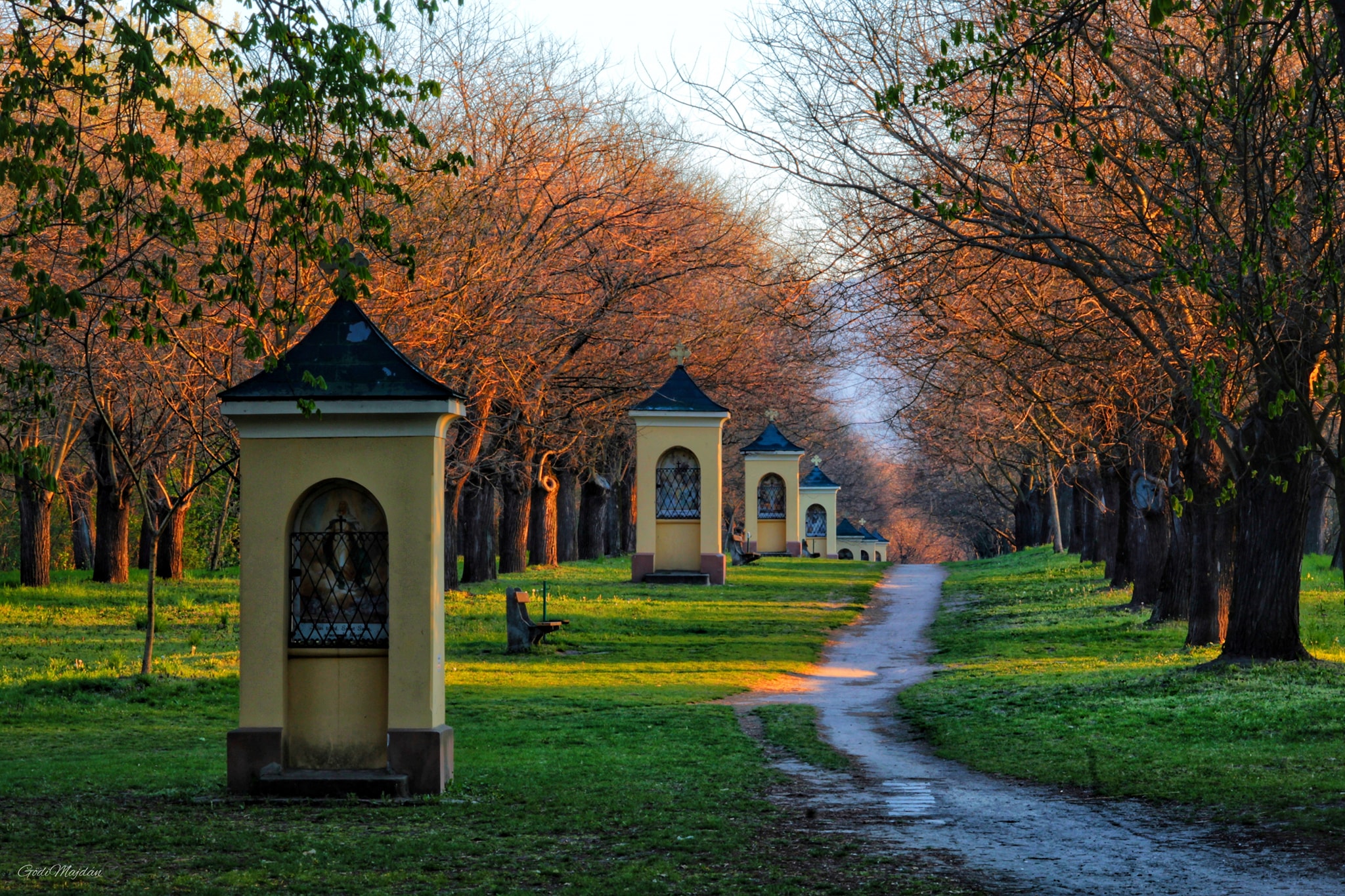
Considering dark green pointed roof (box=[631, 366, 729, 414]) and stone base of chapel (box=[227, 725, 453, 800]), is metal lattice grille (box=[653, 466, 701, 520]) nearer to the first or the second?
dark green pointed roof (box=[631, 366, 729, 414])

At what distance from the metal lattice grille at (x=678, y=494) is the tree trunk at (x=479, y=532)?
143 inches

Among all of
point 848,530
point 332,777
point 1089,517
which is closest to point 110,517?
point 332,777

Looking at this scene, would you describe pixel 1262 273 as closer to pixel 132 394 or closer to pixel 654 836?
pixel 654 836

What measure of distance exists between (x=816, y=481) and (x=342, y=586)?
45.6 m

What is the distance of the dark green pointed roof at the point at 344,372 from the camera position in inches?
373

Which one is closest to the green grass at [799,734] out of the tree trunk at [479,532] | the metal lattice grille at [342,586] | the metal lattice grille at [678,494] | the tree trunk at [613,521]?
the metal lattice grille at [342,586]

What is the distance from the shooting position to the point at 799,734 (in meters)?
12.7

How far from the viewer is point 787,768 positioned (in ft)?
Result: 35.8

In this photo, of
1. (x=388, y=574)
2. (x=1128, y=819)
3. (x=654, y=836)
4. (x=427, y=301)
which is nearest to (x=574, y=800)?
(x=654, y=836)

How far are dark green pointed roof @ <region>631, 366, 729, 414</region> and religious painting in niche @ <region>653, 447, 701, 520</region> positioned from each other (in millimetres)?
1255

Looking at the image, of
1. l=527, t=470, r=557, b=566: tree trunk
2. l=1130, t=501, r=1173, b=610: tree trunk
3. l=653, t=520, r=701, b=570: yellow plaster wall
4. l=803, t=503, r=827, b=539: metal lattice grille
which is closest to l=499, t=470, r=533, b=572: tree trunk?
l=527, t=470, r=557, b=566: tree trunk

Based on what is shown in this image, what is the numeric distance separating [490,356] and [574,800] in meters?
13.0

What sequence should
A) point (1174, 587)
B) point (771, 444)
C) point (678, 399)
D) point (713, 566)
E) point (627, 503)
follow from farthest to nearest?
point (627, 503)
point (771, 444)
point (713, 566)
point (678, 399)
point (1174, 587)

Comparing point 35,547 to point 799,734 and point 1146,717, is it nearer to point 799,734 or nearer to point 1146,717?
point 799,734
